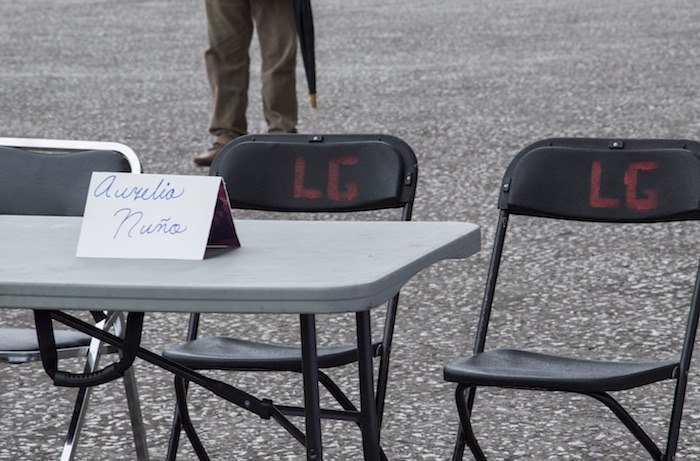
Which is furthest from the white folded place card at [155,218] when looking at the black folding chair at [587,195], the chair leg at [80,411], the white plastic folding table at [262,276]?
the black folding chair at [587,195]

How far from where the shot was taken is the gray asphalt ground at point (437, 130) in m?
4.22

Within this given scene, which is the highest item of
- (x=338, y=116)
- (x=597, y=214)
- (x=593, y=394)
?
(x=597, y=214)

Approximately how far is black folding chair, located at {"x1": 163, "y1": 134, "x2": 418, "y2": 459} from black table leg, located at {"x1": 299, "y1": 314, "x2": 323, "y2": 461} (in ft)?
2.31

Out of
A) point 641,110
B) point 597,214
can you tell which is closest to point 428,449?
point 597,214

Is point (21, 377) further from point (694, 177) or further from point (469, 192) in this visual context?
point (469, 192)

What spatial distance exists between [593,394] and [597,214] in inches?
28.5

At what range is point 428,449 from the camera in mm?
4043

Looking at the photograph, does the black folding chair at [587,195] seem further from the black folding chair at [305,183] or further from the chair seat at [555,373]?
the black folding chair at [305,183]

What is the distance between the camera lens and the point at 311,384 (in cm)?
263

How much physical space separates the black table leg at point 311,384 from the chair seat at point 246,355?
63 centimetres

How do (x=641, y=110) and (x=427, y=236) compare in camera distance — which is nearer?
(x=427, y=236)

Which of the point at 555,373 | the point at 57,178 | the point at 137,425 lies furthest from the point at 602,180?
the point at 57,178

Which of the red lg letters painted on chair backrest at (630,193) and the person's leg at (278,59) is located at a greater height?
the red lg letters painted on chair backrest at (630,193)

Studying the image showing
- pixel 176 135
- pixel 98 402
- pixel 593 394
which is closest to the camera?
pixel 593 394
